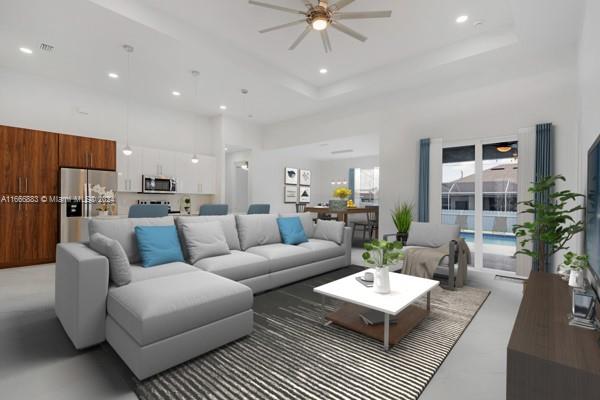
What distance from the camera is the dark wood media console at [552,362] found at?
1.03 meters

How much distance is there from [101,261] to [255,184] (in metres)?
5.80

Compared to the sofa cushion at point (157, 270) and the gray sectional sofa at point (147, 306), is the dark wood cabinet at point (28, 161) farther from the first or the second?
the sofa cushion at point (157, 270)

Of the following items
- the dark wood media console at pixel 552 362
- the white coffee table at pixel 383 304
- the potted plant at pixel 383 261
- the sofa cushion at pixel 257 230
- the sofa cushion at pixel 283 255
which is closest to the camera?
the dark wood media console at pixel 552 362

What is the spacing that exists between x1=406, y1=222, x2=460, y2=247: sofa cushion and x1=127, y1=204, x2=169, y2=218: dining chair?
12.6ft

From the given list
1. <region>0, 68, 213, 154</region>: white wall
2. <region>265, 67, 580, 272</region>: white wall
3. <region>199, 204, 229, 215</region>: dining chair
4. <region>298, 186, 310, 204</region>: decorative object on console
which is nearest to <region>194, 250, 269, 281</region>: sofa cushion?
<region>199, 204, 229, 215</region>: dining chair

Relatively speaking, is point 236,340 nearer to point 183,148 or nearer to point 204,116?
point 183,148

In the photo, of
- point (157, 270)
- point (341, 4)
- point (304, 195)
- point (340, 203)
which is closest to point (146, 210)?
point (157, 270)

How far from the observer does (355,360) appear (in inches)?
79.4

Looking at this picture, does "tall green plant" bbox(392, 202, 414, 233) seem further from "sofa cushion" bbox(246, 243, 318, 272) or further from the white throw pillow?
"sofa cushion" bbox(246, 243, 318, 272)

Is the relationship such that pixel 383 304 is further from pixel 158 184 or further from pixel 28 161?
pixel 28 161

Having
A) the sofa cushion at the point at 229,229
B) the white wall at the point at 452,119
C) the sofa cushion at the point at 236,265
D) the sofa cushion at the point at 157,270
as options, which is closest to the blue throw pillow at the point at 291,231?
the sofa cushion at the point at 229,229

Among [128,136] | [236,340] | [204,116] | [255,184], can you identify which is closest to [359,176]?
[255,184]

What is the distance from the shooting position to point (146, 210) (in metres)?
3.98

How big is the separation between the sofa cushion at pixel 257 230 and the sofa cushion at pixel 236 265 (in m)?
0.39
